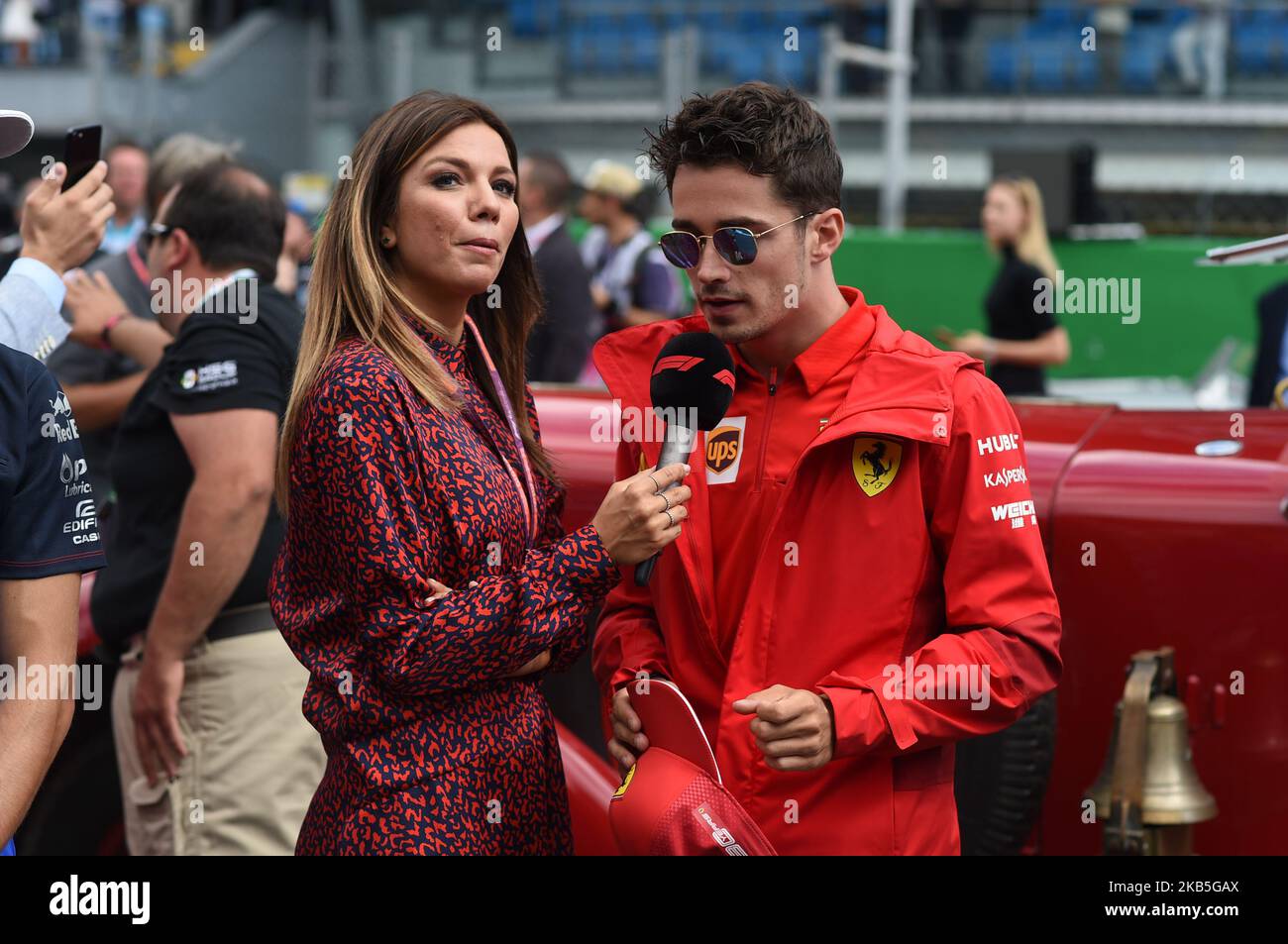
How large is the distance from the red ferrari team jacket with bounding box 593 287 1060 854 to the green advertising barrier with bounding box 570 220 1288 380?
8.83 meters

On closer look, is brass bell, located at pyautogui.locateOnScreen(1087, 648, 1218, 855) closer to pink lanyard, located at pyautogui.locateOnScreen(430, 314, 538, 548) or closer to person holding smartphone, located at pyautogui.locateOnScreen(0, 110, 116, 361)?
pink lanyard, located at pyautogui.locateOnScreen(430, 314, 538, 548)

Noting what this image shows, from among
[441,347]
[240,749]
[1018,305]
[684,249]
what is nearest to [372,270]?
[441,347]

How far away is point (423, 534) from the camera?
2.15 meters

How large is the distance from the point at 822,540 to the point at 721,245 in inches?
17.4

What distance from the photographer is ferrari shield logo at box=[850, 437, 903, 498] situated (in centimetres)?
217

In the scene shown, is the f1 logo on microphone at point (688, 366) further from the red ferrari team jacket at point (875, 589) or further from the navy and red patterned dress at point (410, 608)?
the navy and red patterned dress at point (410, 608)

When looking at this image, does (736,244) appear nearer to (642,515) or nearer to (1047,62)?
(642,515)

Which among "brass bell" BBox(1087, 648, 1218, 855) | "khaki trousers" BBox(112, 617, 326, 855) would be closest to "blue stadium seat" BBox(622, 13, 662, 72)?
"khaki trousers" BBox(112, 617, 326, 855)

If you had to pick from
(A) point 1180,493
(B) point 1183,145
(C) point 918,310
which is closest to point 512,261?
(A) point 1180,493

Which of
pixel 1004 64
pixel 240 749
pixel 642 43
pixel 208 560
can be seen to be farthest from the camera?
pixel 642 43

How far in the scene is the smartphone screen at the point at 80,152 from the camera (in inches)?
114

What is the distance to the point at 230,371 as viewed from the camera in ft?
10.7
